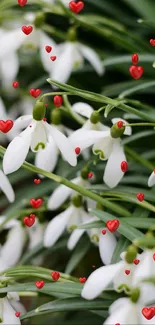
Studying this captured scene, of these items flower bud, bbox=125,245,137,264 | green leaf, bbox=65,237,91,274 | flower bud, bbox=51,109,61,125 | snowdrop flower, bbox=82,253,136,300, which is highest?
flower bud, bbox=51,109,61,125

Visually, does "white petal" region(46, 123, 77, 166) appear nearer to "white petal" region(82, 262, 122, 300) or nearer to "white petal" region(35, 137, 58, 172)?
"white petal" region(35, 137, 58, 172)

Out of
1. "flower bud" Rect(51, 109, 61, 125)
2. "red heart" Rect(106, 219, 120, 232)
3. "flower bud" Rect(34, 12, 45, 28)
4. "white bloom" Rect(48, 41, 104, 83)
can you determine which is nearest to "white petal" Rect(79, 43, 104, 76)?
"white bloom" Rect(48, 41, 104, 83)

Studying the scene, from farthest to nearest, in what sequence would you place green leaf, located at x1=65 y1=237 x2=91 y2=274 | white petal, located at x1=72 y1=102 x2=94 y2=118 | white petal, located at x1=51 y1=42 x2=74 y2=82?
white petal, located at x1=51 y1=42 x2=74 y2=82 < green leaf, located at x1=65 y1=237 x2=91 y2=274 < white petal, located at x1=72 y1=102 x2=94 y2=118

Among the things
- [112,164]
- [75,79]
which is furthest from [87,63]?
[112,164]

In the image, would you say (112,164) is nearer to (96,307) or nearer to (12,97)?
(96,307)

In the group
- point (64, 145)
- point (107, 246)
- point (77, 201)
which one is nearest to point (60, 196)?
point (77, 201)

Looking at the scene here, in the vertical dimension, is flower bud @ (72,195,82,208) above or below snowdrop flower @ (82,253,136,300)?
below

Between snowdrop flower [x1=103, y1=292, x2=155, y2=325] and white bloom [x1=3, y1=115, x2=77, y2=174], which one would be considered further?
white bloom [x1=3, y1=115, x2=77, y2=174]
